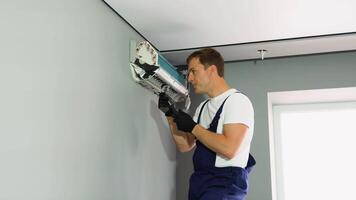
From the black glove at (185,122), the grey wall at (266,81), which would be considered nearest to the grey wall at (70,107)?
the black glove at (185,122)

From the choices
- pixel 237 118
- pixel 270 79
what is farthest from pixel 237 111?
pixel 270 79

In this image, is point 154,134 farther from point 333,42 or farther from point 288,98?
point 333,42

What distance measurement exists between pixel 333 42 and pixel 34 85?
1758 mm

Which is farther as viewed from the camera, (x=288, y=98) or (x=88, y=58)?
(x=288, y=98)

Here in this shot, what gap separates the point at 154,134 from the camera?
2.30 m

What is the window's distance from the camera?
265cm

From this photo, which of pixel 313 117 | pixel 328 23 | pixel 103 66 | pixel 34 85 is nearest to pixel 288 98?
pixel 313 117

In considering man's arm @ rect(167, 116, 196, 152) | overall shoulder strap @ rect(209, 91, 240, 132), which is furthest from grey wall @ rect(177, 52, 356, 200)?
overall shoulder strap @ rect(209, 91, 240, 132)

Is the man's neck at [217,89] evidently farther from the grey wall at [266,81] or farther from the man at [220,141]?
the grey wall at [266,81]

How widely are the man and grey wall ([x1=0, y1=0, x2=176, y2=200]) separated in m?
0.34

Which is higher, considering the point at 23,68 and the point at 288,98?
the point at 288,98

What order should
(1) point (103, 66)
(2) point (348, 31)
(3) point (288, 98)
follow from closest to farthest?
(1) point (103, 66), (2) point (348, 31), (3) point (288, 98)

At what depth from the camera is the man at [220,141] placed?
162cm

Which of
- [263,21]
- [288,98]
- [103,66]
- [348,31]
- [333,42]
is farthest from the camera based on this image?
[288,98]
